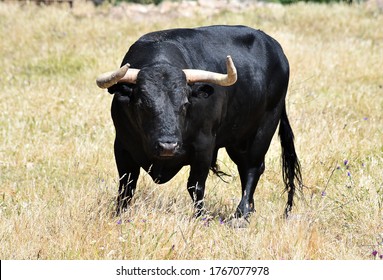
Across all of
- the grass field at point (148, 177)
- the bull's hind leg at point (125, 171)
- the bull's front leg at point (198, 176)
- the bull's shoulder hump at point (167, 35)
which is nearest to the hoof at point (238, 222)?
the grass field at point (148, 177)

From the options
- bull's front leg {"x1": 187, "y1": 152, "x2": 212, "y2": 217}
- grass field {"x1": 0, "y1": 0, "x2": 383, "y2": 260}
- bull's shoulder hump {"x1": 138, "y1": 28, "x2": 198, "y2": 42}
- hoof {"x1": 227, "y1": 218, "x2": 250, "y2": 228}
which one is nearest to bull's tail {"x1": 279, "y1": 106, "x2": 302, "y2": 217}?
grass field {"x1": 0, "y1": 0, "x2": 383, "y2": 260}

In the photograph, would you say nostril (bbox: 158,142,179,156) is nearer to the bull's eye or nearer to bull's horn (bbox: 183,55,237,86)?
the bull's eye

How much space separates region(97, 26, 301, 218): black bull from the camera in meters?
Result: 5.08

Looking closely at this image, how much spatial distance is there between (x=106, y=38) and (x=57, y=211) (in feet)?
31.9

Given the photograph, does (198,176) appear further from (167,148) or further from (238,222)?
(167,148)

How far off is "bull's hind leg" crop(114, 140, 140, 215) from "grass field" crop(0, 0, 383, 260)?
0.11 metres

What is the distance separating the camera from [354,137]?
27.2ft

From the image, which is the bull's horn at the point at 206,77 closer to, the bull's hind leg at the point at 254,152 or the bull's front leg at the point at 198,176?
the bull's front leg at the point at 198,176

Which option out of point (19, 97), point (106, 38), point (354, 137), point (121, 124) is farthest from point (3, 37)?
point (121, 124)

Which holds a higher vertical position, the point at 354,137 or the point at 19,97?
the point at 354,137

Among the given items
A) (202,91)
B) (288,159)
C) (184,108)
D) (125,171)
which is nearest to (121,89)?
(184,108)

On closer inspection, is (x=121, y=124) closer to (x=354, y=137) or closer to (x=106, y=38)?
(x=354, y=137)

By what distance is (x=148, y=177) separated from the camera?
6.73m

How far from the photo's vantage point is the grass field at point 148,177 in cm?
488
